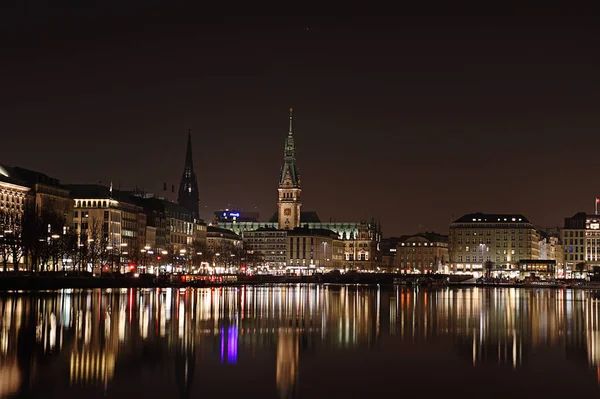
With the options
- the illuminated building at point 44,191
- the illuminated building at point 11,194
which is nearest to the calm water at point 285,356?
the illuminated building at point 11,194

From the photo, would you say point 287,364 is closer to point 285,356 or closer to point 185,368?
point 285,356

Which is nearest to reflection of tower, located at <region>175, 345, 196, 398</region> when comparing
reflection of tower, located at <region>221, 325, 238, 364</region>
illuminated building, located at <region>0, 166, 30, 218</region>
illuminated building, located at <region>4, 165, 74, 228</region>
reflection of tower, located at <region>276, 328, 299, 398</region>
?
reflection of tower, located at <region>221, 325, 238, 364</region>

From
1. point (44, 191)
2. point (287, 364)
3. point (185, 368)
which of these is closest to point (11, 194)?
point (44, 191)

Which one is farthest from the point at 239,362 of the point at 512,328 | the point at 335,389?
the point at 512,328

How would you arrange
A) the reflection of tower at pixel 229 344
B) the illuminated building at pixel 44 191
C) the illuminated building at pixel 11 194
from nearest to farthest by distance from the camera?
the reflection of tower at pixel 229 344 → the illuminated building at pixel 11 194 → the illuminated building at pixel 44 191

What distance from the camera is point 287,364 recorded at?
38.8 metres

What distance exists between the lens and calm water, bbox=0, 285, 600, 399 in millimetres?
32406

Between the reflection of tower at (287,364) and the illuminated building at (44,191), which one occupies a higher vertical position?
the illuminated building at (44,191)

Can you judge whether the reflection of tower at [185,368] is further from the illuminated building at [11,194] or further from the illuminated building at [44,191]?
the illuminated building at [44,191]

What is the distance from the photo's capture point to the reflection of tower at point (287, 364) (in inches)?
1274

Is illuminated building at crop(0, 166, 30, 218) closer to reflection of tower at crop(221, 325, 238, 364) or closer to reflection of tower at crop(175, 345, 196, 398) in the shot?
reflection of tower at crop(221, 325, 238, 364)

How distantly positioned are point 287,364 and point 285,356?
9.14 feet

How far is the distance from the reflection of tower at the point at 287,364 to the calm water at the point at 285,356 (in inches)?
2.4

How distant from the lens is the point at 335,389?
32500 mm
